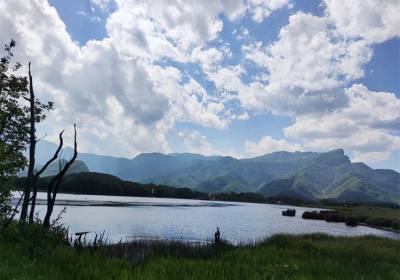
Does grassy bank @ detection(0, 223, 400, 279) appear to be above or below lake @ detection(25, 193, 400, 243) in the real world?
above

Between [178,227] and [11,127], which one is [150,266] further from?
[178,227]

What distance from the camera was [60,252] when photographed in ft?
80.4

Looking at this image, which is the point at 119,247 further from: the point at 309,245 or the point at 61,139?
the point at 309,245

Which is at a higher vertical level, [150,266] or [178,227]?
[150,266]

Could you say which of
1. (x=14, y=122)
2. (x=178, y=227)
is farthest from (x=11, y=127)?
(x=178, y=227)

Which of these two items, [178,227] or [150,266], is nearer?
[150,266]

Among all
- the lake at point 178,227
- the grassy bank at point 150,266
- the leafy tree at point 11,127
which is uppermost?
the leafy tree at point 11,127

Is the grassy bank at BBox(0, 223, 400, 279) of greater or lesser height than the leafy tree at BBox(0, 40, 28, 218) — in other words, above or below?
below

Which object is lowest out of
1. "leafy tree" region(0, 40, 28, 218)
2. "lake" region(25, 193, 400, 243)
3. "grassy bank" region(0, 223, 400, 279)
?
"lake" region(25, 193, 400, 243)

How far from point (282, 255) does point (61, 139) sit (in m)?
20.6

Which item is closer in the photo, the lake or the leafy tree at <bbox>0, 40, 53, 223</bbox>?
the leafy tree at <bbox>0, 40, 53, 223</bbox>

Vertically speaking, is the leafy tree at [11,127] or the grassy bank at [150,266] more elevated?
the leafy tree at [11,127]

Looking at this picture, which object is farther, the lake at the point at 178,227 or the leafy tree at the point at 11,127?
the lake at the point at 178,227

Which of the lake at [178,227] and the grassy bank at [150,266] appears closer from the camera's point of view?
the grassy bank at [150,266]
